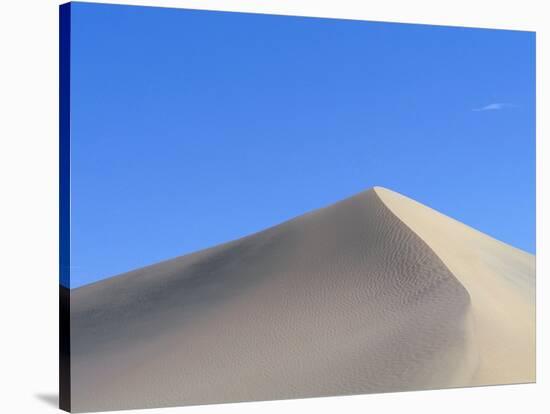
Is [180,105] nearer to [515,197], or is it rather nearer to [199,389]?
[199,389]

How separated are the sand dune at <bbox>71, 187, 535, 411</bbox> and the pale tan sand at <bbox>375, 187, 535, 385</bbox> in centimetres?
2

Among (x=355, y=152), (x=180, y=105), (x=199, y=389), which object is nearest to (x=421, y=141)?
(x=355, y=152)

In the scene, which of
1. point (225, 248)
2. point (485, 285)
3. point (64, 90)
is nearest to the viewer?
point (64, 90)

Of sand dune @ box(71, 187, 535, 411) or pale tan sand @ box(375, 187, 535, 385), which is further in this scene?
pale tan sand @ box(375, 187, 535, 385)

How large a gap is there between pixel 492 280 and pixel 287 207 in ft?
9.28

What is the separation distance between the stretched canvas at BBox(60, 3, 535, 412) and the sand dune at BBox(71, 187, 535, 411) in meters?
0.02

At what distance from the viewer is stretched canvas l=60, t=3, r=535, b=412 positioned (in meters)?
13.7

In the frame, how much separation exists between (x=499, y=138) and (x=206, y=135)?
3.84m

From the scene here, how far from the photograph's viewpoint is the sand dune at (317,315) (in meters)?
13.7

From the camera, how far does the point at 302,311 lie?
1453 centimetres

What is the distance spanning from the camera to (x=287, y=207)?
1472cm

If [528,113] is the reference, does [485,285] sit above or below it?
below

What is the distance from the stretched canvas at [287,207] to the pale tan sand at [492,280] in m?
0.03

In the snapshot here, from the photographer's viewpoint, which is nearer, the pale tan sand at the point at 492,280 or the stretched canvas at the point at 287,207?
the stretched canvas at the point at 287,207
